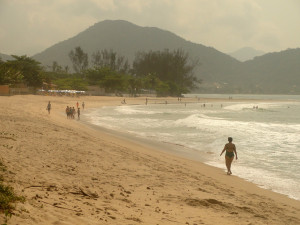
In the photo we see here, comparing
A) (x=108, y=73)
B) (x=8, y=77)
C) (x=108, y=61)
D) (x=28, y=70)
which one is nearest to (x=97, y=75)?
(x=108, y=73)

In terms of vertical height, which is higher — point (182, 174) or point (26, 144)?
point (26, 144)

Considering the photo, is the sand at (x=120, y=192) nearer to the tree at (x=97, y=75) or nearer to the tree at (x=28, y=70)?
the tree at (x=28, y=70)

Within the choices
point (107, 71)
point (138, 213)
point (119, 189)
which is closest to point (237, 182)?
point (119, 189)

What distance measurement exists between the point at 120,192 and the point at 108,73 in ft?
287

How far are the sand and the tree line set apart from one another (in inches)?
1805

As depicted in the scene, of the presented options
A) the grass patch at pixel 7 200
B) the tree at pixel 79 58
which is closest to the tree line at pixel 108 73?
the tree at pixel 79 58

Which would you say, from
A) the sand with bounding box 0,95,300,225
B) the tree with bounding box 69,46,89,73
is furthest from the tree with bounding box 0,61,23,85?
the tree with bounding box 69,46,89,73

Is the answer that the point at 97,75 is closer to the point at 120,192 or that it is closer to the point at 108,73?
the point at 108,73

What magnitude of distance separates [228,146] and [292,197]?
3101mm

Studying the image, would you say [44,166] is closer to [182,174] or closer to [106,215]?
[106,215]

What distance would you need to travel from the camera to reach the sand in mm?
4672

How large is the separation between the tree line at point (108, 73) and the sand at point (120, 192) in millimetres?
45855

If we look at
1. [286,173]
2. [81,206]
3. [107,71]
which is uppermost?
[107,71]

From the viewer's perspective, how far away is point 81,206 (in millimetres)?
4855
